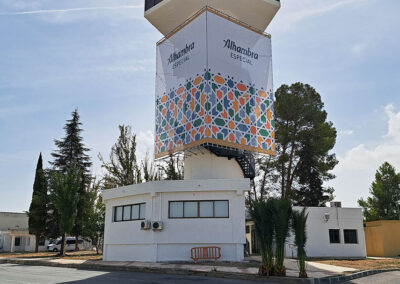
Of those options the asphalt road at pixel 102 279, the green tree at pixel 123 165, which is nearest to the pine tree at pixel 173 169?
the green tree at pixel 123 165

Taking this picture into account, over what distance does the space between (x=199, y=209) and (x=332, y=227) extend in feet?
33.0

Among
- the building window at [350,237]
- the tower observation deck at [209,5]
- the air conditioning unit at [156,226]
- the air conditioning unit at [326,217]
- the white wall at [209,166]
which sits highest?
the tower observation deck at [209,5]

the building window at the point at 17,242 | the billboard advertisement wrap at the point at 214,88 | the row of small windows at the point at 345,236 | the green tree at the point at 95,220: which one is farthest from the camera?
the building window at the point at 17,242

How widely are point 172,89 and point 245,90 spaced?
4.90 meters

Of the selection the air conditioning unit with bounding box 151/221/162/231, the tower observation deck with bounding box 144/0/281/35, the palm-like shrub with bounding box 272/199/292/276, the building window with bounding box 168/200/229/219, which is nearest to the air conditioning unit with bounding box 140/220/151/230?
the air conditioning unit with bounding box 151/221/162/231

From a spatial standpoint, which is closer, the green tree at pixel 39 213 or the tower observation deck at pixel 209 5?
the tower observation deck at pixel 209 5

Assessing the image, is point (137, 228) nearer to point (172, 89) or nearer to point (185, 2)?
point (172, 89)

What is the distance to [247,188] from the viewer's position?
63.4 feet

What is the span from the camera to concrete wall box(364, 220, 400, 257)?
2775 cm

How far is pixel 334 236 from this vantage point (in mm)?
24703

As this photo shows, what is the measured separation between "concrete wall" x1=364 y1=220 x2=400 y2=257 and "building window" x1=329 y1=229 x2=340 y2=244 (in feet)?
16.8

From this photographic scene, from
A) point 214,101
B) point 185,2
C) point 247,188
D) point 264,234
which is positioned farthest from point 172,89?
point 264,234

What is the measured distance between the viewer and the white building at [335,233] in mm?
24234

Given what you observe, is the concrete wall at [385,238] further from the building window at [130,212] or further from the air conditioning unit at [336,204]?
the building window at [130,212]
